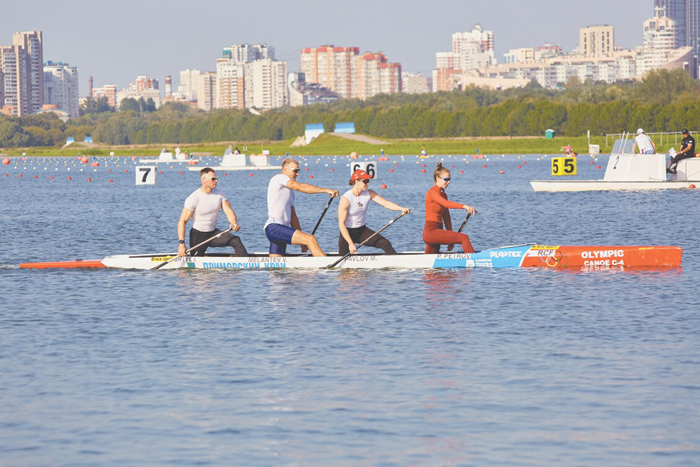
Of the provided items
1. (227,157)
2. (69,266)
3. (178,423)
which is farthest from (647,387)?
(227,157)

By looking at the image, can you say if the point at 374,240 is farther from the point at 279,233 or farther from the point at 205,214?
the point at 205,214

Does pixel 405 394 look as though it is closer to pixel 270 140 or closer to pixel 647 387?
pixel 647 387

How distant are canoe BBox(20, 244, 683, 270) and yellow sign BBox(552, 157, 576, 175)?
35.0 metres

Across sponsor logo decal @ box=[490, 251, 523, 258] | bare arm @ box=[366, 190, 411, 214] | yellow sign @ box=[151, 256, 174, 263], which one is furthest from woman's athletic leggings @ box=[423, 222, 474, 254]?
yellow sign @ box=[151, 256, 174, 263]

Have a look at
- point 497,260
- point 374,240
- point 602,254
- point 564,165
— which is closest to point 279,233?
point 374,240

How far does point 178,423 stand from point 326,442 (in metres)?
1.57

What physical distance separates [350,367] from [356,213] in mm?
7699

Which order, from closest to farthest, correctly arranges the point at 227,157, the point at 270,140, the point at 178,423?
the point at 178,423 < the point at 227,157 < the point at 270,140

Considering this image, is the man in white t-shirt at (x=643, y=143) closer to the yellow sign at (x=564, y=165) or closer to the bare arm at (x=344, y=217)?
the yellow sign at (x=564, y=165)

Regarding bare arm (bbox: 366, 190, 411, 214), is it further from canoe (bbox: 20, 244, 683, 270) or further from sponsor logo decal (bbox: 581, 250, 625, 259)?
sponsor logo decal (bbox: 581, 250, 625, 259)

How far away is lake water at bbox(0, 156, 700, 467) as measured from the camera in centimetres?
959

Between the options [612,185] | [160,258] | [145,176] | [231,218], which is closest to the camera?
[231,218]

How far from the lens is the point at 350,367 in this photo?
1262 centimetres

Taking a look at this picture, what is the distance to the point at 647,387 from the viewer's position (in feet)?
37.4
